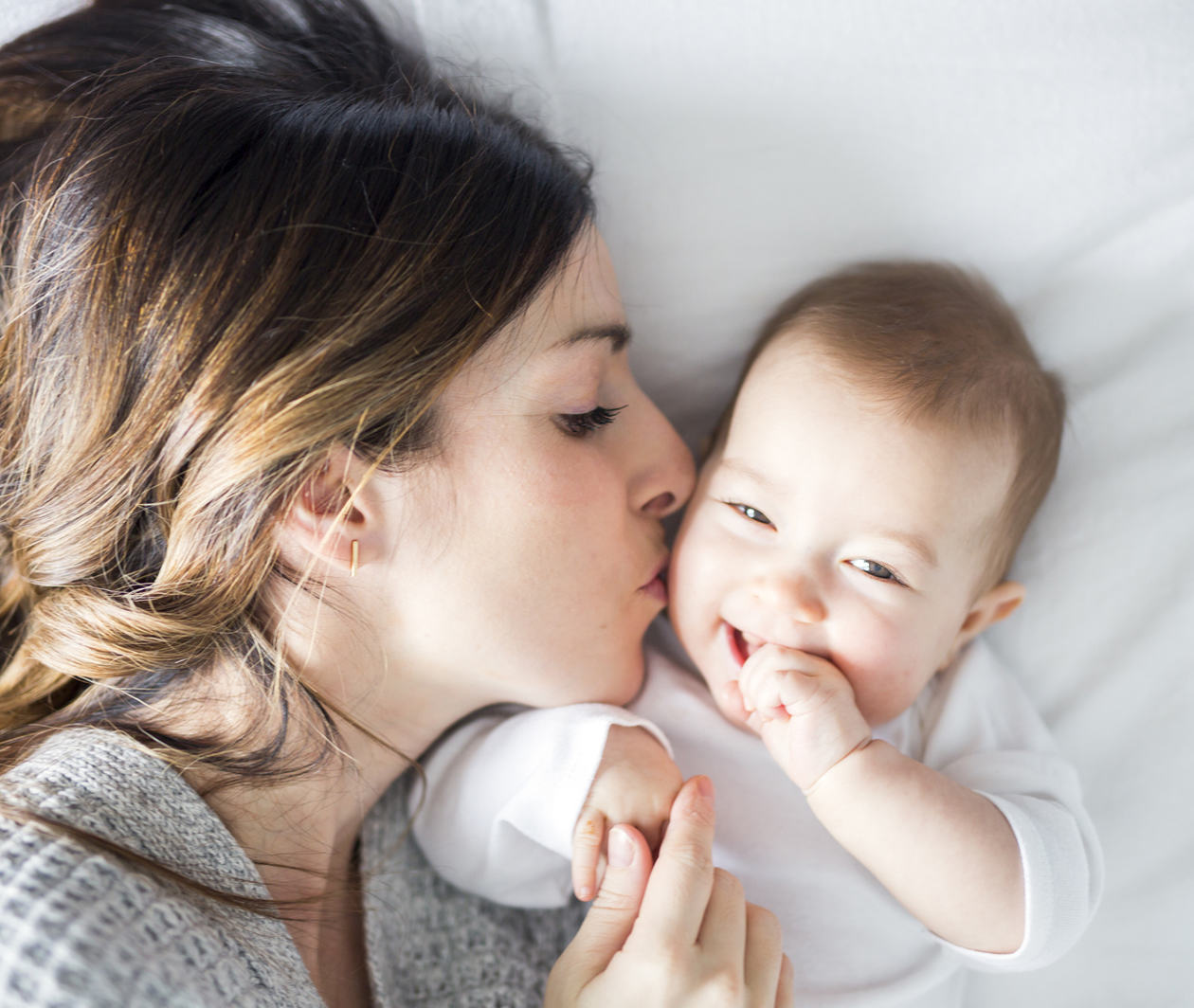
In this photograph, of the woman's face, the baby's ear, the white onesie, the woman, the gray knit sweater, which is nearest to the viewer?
the gray knit sweater

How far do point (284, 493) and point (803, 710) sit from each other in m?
0.70

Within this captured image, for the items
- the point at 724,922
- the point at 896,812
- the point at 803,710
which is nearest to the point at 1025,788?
the point at 896,812

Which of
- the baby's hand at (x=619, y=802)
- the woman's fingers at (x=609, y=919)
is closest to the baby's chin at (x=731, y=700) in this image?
the baby's hand at (x=619, y=802)

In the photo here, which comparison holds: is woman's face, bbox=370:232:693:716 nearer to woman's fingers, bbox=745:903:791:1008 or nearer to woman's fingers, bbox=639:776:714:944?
woman's fingers, bbox=639:776:714:944

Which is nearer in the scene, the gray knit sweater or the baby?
the gray knit sweater

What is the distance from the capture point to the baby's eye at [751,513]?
125cm

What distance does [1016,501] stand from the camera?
4.29 feet

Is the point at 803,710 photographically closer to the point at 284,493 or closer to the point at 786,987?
the point at 786,987

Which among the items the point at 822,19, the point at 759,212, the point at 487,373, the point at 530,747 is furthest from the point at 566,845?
the point at 822,19

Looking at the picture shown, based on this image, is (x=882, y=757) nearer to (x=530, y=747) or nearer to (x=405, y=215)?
(x=530, y=747)

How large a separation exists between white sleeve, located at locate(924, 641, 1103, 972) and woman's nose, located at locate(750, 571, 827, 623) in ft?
1.18

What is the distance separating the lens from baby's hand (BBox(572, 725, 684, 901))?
3.85 feet

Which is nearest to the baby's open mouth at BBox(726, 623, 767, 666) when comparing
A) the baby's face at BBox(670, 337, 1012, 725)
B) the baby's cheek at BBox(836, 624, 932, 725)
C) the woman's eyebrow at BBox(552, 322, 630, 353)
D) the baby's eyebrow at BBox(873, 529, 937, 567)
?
the baby's face at BBox(670, 337, 1012, 725)

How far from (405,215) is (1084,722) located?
1.32 meters
